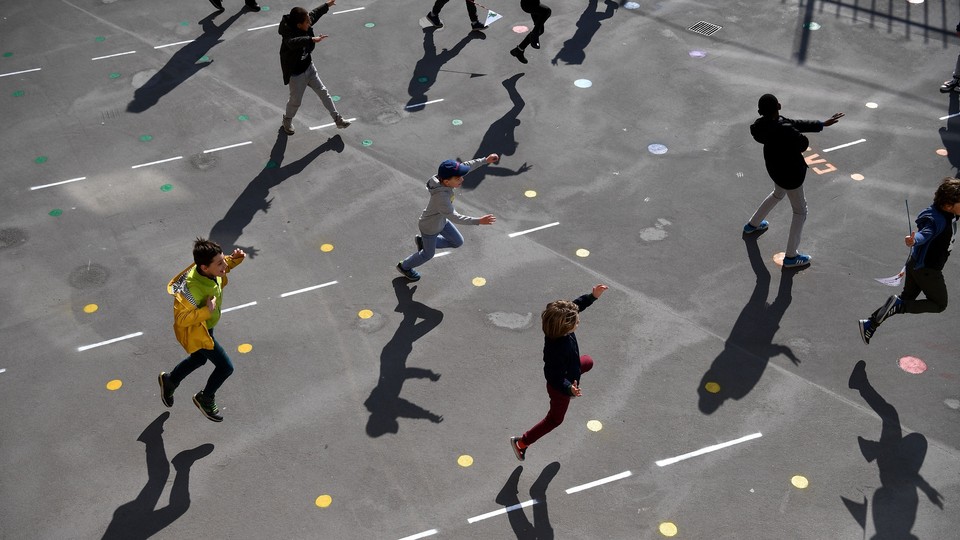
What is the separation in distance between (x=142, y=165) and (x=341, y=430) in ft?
17.0

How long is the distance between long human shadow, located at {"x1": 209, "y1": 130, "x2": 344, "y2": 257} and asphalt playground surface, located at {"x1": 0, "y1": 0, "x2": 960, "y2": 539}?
45 mm

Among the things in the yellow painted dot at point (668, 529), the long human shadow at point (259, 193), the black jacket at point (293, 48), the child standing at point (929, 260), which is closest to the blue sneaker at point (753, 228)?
the child standing at point (929, 260)

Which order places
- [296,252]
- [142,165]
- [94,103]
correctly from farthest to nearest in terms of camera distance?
[94,103]
[142,165]
[296,252]

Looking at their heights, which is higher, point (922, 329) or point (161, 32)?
point (161, 32)

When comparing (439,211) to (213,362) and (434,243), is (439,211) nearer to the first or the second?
(434,243)

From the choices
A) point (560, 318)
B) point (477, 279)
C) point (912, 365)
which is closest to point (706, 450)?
point (560, 318)

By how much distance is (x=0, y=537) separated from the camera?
22.2 ft

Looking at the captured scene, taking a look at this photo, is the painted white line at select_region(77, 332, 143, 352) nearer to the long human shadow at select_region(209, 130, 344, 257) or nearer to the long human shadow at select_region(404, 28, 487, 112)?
the long human shadow at select_region(209, 130, 344, 257)

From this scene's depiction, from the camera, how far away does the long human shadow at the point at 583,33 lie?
1312 cm

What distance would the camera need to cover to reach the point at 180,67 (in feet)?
42.5

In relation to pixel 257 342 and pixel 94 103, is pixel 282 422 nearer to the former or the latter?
pixel 257 342

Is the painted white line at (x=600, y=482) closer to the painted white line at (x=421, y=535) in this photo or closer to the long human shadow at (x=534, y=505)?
the long human shadow at (x=534, y=505)

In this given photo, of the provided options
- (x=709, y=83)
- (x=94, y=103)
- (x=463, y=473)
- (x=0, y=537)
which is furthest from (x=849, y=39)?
(x=0, y=537)

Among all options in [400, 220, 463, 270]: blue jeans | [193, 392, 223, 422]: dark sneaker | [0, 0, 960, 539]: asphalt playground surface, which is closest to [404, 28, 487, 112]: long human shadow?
[0, 0, 960, 539]: asphalt playground surface
